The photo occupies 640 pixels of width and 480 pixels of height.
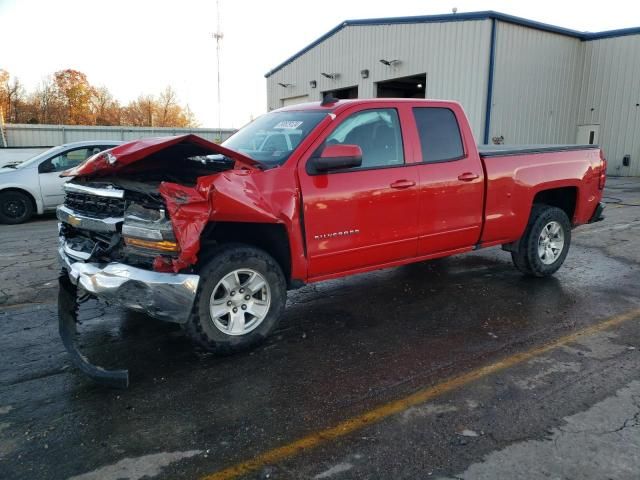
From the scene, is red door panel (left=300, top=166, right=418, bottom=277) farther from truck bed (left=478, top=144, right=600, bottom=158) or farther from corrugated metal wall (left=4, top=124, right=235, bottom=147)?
corrugated metal wall (left=4, top=124, right=235, bottom=147)

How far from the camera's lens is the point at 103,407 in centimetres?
330

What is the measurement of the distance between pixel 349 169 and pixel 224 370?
195 centimetres

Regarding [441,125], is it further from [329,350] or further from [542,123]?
[542,123]

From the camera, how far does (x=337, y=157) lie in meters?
4.19

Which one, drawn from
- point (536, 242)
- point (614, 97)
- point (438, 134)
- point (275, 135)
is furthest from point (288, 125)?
point (614, 97)

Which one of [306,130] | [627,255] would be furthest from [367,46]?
[306,130]

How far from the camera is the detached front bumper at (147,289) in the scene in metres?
3.59

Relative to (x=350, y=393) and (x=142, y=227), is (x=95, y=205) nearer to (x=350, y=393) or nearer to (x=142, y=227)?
(x=142, y=227)

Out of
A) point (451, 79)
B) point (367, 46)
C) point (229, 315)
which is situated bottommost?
point (229, 315)

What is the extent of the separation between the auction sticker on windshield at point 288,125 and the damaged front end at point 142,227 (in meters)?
0.86

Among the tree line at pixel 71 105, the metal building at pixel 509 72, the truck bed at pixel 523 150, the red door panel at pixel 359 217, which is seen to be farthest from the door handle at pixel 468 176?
the tree line at pixel 71 105

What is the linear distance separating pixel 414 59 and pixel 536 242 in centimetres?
1674

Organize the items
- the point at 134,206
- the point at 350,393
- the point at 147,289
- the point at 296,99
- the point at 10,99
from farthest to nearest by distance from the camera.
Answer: the point at 10,99 < the point at 296,99 < the point at 134,206 < the point at 147,289 < the point at 350,393

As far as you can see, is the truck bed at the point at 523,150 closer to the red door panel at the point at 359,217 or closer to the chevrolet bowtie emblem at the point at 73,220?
the red door panel at the point at 359,217
